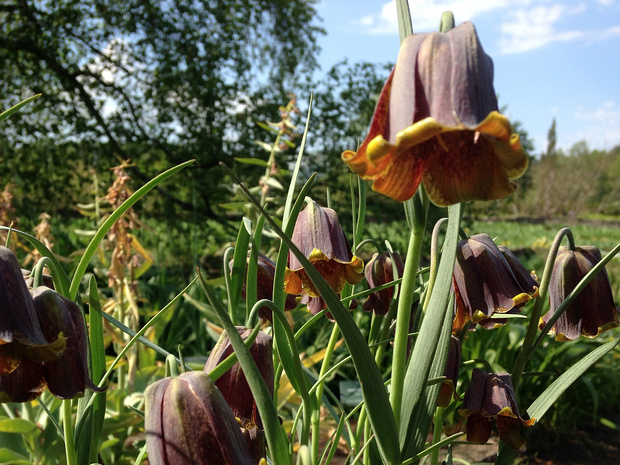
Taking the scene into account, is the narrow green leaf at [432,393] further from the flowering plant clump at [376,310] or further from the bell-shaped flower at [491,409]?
the bell-shaped flower at [491,409]

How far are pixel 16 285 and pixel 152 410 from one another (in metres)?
0.18

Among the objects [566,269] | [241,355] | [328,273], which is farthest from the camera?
[328,273]

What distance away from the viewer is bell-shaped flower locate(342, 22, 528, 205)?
18.3 inches

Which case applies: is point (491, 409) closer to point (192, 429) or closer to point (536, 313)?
point (536, 313)

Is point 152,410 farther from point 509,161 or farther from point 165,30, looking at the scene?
point 165,30

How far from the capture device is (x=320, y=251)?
871 mm

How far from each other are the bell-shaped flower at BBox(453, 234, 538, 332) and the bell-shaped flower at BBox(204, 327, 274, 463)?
0.98ft

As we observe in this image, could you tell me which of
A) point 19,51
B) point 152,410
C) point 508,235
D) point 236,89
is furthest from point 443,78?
point 508,235

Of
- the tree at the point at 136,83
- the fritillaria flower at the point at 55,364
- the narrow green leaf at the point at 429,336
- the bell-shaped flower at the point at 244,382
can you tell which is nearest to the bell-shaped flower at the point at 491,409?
the narrow green leaf at the point at 429,336

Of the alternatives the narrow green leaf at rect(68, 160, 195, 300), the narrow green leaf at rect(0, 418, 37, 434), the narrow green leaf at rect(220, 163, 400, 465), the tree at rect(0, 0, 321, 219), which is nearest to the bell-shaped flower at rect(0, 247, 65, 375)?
the narrow green leaf at rect(68, 160, 195, 300)

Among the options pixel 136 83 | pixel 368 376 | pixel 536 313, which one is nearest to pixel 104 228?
pixel 368 376

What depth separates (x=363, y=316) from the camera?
280 cm

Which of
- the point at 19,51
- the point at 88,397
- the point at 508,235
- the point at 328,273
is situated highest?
the point at 19,51

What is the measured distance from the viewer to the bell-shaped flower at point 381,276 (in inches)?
37.3
